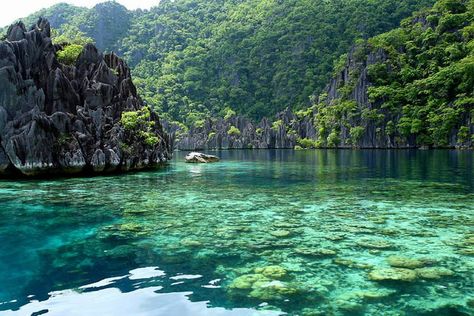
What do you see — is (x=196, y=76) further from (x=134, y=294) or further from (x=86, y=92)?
(x=134, y=294)

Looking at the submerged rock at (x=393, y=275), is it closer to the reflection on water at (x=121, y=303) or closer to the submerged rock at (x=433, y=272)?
the submerged rock at (x=433, y=272)

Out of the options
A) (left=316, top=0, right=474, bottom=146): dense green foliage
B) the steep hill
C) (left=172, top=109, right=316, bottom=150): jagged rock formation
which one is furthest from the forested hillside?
(left=316, top=0, right=474, bottom=146): dense green foliage

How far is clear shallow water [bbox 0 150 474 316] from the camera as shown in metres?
8.02

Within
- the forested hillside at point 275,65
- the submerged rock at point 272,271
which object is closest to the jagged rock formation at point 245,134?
the forested hillside at point 275,65

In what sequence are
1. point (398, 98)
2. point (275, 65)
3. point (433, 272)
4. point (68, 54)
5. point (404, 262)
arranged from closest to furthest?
point (433, 272) < point (404, 262) < point (68, 54) < point (398, 98) < point (275, 65)

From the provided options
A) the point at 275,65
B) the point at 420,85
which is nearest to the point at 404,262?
the point at 420,85

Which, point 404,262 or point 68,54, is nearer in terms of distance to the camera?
point 404,262

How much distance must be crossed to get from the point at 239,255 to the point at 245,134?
129 metres

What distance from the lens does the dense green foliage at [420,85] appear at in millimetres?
89312

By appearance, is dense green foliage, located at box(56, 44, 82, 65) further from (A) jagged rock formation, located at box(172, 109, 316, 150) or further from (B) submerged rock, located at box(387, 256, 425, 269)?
(A) jagged rock formation, located at box(172, 109, 316, 150)

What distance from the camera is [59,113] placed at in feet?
118

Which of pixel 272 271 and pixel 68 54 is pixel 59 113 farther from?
pixel 272 271

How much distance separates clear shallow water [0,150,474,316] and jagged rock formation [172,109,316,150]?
10941 centimetres

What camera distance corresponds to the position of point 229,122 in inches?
5842
